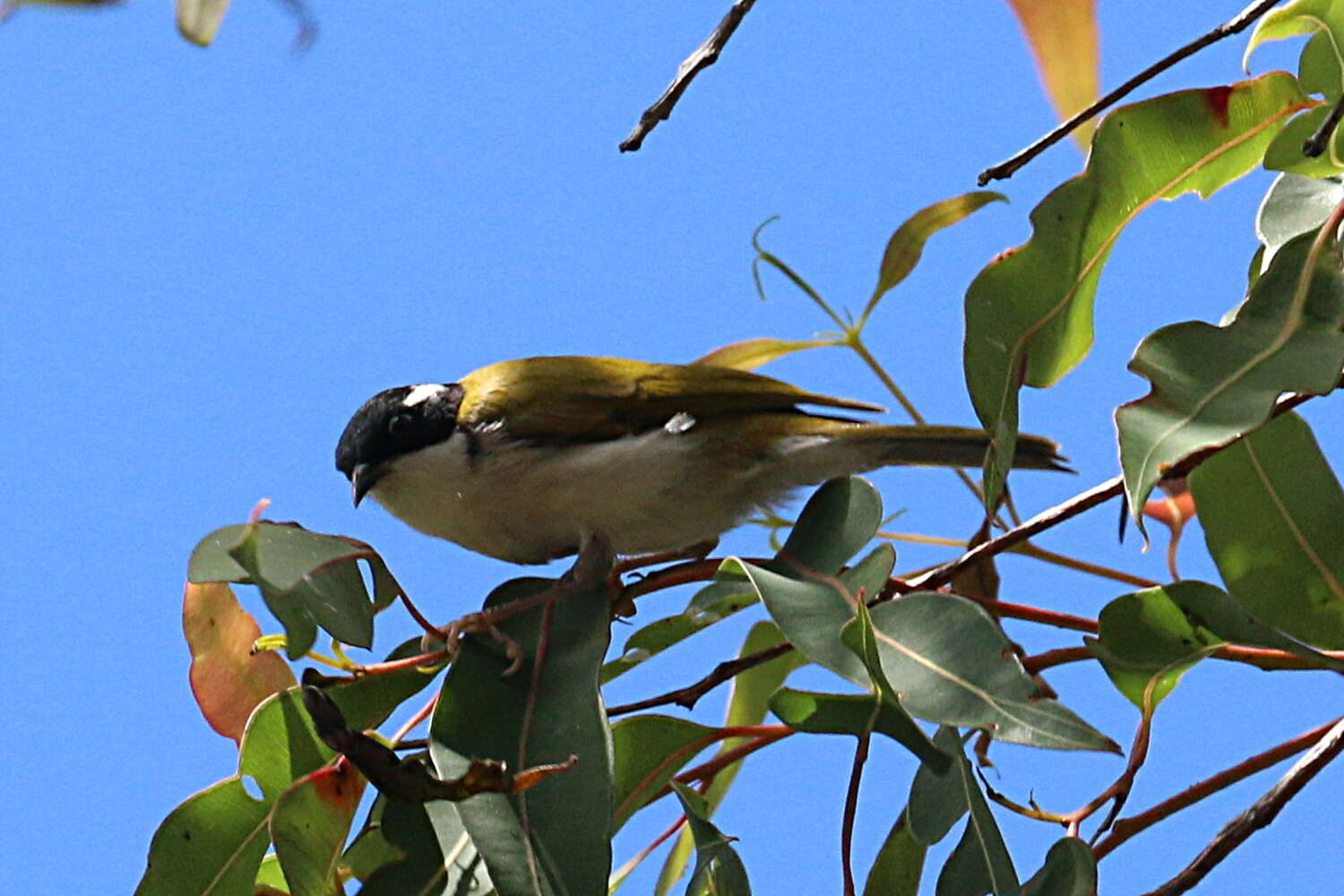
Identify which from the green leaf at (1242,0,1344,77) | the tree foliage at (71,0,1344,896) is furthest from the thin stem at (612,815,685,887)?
the green leaf at (1242,0,1344,77)

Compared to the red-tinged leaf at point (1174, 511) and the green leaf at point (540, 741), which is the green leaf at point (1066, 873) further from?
the red-tinged leaf at point (1174, 511)

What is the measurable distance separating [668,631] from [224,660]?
2.14 ft

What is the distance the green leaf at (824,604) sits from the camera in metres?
1.44

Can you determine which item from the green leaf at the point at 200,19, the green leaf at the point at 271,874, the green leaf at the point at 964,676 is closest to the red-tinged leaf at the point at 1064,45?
the green leaf at the point at 964,676

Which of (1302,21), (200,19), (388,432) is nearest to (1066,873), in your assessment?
(1302,21)

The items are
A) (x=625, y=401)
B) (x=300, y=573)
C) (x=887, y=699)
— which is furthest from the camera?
(x=625, y=401)

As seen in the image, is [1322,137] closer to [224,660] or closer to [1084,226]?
[1084,226]

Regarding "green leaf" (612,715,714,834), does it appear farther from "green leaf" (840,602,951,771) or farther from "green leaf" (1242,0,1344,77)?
"green leaf" (1242,0,1344,77)

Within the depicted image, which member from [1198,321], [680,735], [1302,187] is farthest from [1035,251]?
[680,735]

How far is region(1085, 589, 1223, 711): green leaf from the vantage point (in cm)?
165

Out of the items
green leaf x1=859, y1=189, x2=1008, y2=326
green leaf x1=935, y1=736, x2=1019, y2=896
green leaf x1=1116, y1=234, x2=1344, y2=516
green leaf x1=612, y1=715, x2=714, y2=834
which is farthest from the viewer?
green leaf x1=859, y1=189, x2=1008, y2=326

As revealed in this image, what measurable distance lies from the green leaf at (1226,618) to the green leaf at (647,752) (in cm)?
64

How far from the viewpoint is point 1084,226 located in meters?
1.70

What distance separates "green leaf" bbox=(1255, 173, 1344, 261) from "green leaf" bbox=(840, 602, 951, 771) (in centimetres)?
78
